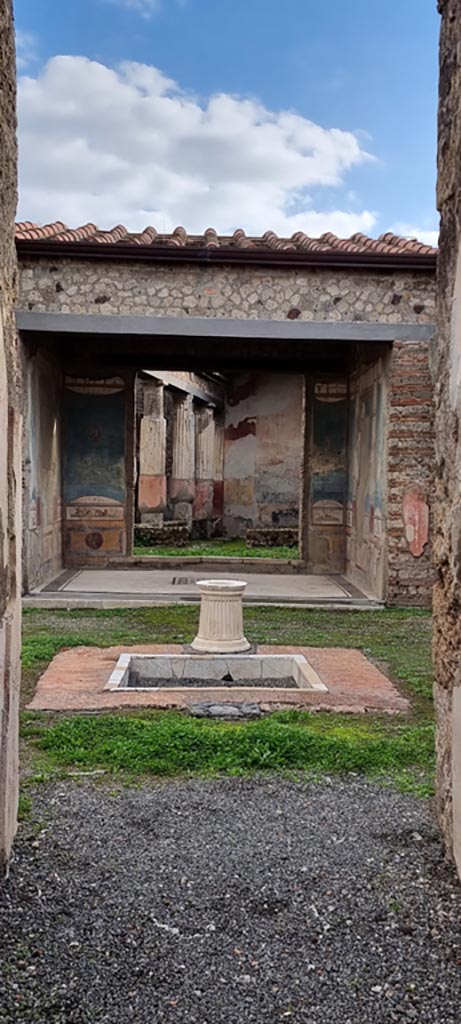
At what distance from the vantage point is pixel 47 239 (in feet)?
30.8

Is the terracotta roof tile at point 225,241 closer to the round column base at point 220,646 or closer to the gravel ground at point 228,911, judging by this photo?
the round column base at point 220,646

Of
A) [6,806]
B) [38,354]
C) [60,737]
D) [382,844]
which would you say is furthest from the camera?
[38,354]

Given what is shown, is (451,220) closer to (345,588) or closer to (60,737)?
(60,737)

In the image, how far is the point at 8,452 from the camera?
2.96 m

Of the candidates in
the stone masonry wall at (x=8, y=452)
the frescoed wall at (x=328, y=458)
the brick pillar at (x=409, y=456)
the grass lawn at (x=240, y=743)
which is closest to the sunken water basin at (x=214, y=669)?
the grass lawn at (x=240, y=743)

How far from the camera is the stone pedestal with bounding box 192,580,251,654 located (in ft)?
23.3

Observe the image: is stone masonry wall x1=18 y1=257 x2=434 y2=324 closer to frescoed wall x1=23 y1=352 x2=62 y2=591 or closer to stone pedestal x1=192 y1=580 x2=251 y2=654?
frescoed wall x1=23 y1=352 x2=62 y2=591

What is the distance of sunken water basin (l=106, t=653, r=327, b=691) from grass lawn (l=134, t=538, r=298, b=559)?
690 centimetres

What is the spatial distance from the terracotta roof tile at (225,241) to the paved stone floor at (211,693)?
177 inches

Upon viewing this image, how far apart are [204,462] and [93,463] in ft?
29.9

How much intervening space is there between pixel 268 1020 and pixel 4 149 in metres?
2.58

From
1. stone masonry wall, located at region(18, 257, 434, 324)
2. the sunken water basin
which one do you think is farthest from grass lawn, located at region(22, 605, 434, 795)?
stone masonry wall, located at region(18, 257, 434, 324)

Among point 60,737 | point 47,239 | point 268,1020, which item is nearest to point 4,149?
point 268,1020

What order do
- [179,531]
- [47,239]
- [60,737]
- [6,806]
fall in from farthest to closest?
[179,531] → [47,239] → [60,737] → [6,806]
